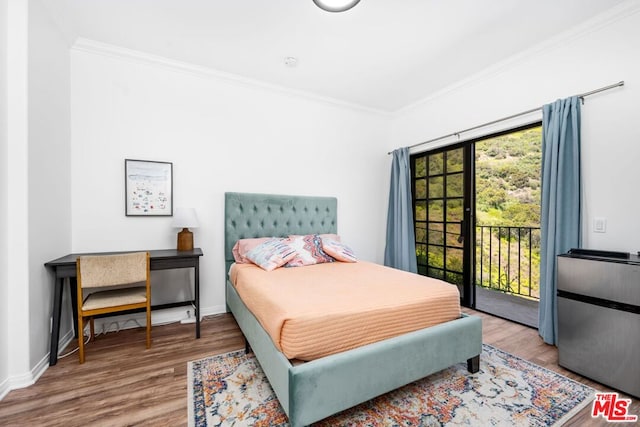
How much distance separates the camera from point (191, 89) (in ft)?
9.45

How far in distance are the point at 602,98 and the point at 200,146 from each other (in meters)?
3.59

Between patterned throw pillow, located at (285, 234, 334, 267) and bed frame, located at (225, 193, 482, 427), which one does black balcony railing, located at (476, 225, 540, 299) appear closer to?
patterned throw pillow, located at (285, 234, 334, 267)

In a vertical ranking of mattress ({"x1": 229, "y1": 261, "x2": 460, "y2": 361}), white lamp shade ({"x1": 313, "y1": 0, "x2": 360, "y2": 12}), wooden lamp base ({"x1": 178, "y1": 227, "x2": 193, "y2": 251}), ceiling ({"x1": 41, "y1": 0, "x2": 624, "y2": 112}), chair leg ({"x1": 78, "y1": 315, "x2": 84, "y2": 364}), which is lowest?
chair leg ({"x1": 78, "y1": 315, "x2": 84, "y2": 364})

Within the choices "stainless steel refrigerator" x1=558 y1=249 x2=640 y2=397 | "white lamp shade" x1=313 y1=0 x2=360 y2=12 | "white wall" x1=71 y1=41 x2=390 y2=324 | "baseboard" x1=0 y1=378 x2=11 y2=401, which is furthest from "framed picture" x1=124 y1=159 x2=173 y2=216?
"stainless steel refrigerator" x1=558 y1=249 x2=640 y2=397

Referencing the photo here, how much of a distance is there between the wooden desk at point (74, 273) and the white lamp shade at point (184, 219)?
0.25 m

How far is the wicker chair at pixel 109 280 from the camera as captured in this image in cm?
197

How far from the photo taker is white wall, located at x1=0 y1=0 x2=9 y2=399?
1.67m

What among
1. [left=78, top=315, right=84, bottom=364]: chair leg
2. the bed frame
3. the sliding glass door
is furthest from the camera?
the sliding glass door

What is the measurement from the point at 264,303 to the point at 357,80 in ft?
8.78

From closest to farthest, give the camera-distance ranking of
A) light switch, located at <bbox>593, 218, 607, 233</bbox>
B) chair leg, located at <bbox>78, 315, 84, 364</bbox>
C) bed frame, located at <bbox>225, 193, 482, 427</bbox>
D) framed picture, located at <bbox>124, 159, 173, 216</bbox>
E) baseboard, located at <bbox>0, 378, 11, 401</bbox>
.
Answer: bed frame, located at <bbox>225, 193, 482, 427</bbox> < baseboard, located at <bbox>0, 378, 11, 401</bbox> < chair leg, located at <bbox>78, 315, 84, 364</bbox> < light switch, located at <bbox>593, 218, 607, 233</bbox> < framed picture, located at <bbox>124, 159, 173, 216</bbox>

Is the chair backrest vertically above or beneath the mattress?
above

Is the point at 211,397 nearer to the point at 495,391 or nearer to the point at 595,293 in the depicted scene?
the point at 495,391

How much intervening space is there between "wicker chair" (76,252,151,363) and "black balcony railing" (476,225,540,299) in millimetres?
4020

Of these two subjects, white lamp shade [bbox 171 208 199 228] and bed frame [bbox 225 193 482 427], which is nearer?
bed frame [bbox 225 193 482 427]
